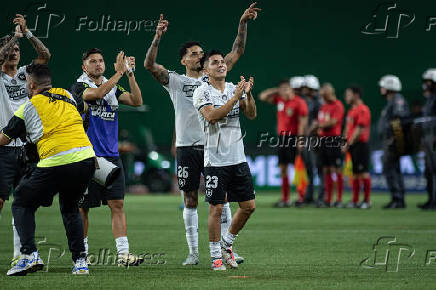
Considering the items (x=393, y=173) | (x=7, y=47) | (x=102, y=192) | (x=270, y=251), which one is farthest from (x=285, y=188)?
(x=7, y=47)

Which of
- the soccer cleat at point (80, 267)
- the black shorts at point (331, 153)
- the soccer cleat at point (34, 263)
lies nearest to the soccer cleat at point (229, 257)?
the soccer cleat at point (80, 267)

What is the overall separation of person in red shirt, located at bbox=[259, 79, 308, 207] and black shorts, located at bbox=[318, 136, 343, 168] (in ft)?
1.78

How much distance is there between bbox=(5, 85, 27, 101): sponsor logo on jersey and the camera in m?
8.48

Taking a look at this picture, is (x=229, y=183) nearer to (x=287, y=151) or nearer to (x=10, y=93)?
Answer: (x=10, y=93)

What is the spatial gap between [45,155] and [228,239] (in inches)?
79.3

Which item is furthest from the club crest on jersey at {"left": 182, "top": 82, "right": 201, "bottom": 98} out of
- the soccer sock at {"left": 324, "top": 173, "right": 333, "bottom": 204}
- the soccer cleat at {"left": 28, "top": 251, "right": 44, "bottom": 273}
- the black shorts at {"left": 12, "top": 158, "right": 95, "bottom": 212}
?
the soccer sock at {"left": 324, "top": 173, "right": 333, "bottom": 204}

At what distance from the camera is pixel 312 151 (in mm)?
17797

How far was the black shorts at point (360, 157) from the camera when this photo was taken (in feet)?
55.4

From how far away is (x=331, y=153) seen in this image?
1725 cm

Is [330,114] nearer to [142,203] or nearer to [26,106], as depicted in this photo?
[142,203]

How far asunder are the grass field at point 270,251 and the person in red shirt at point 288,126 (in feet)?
4.33

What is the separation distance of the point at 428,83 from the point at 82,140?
1032 cm

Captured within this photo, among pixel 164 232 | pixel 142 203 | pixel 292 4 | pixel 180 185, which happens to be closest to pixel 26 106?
pixel 180 185

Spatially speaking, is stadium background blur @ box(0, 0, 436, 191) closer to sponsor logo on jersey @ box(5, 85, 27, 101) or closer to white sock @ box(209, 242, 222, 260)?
sponsor logo on jersey @ box(5, 85, 27, 101)
